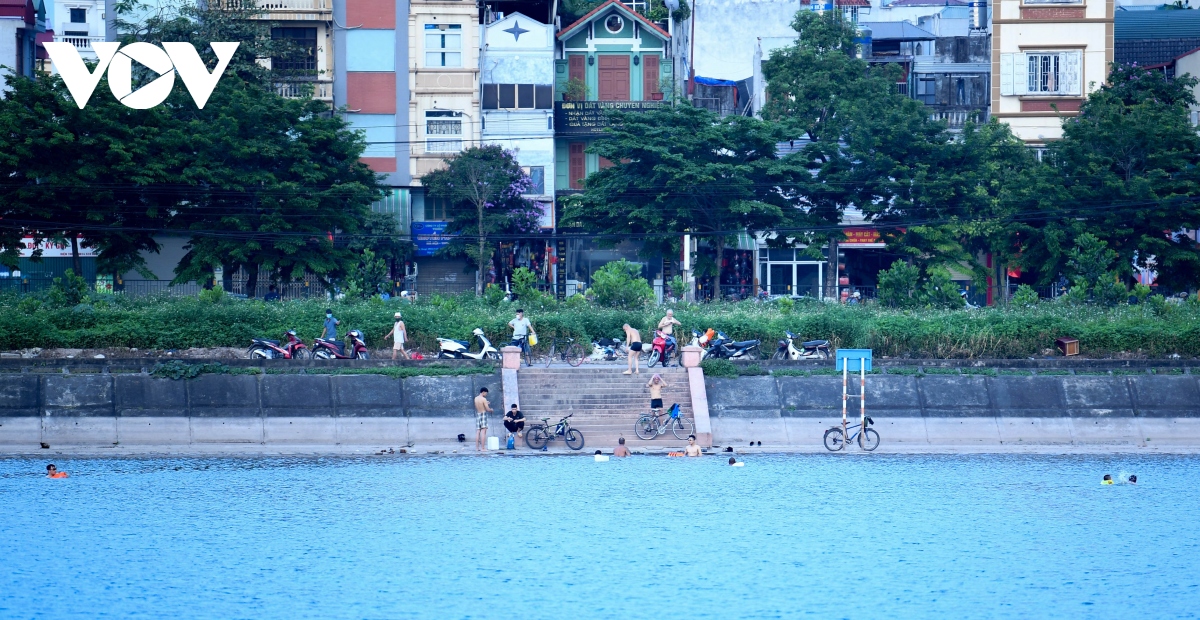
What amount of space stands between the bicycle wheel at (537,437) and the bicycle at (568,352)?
5.54 m

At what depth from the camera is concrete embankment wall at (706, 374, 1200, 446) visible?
110ft

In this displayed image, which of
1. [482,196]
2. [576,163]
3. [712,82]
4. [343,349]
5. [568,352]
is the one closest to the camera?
[568,352]

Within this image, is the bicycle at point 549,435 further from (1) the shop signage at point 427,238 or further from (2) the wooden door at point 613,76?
(2) the wooden door at point 613,76

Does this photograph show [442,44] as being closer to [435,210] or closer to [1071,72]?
[435,210]

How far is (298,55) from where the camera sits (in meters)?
61.3

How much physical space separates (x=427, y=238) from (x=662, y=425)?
2879cm

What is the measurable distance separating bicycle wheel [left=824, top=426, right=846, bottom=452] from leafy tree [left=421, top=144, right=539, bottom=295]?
27.6 meters

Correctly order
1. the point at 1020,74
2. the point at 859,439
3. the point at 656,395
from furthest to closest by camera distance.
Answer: the point at 1020,74, the point at 656,395, the point at 859,439

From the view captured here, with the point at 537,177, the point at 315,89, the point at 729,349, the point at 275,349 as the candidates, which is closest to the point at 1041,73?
the point at 537,177

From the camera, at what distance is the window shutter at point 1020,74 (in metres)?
61.5

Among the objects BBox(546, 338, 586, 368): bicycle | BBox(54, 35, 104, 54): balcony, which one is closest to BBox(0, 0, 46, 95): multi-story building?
BBox(54, 35, 104, 54): balcony

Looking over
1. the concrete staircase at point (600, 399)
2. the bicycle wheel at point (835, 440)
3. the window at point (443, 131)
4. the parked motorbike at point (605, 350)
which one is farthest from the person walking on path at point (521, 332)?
the window at point (443, 131)

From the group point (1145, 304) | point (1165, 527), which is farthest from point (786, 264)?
point (1165, 527)

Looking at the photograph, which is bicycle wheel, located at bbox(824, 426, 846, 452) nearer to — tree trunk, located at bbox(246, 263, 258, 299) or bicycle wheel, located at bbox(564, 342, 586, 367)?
bicycle wheel, located at bbox(564, 342, 586, 367)
